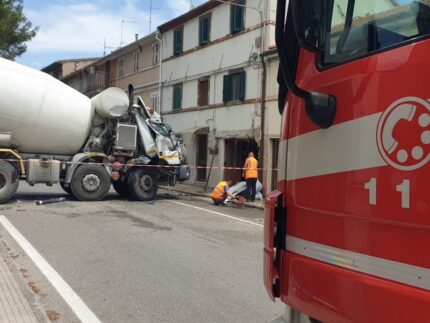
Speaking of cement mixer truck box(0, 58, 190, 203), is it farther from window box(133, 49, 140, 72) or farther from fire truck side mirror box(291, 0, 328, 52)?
window box(133, 49, 140, 72)

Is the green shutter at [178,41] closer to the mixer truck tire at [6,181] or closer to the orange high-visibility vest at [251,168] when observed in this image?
the orange high-visibility vest at [251,168]

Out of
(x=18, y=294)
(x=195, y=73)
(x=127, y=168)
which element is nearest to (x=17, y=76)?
(x=127, y=168)

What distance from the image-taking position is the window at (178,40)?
26.0m

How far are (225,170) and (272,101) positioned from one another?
408 centimetres

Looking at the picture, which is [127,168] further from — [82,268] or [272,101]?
[82,268]

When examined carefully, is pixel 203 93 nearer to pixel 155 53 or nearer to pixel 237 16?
pixel 237 16

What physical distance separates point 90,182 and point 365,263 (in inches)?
533

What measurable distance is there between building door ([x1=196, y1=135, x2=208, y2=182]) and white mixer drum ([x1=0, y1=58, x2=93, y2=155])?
900 centimetres

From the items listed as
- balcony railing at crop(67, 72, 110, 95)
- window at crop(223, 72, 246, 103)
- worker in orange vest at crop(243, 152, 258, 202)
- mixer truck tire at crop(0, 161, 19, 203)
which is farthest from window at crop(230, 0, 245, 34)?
balcony railing at crop(67, 72, 110, 95)

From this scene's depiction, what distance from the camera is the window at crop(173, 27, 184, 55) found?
1024 inches

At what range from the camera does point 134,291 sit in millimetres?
5879

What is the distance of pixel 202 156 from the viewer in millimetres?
24062

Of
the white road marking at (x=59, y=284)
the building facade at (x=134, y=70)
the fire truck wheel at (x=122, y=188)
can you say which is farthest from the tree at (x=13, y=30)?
the white road marking at (x=59, y=284)

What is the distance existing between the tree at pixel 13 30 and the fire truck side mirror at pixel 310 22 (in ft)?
77.5
